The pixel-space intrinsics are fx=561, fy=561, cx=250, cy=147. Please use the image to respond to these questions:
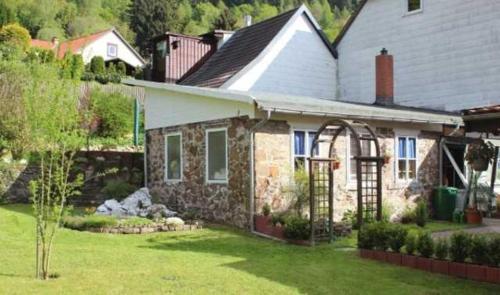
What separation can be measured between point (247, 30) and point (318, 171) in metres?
13.7

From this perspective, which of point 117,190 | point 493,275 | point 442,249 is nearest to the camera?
point 493,275

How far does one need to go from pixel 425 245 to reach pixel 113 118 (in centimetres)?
1862

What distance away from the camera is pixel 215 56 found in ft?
81.5

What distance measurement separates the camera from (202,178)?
14.8m

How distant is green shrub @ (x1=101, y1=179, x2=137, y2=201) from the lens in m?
17.2

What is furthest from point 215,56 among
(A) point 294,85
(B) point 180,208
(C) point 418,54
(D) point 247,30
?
(B) point 180,208

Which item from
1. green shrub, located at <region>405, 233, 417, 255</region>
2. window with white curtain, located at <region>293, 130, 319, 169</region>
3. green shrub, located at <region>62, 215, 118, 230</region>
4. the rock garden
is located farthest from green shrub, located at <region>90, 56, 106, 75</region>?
green shrub, located at <region>405, 233, 417, 255</region>

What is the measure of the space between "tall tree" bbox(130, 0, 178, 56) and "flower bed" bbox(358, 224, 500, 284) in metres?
60.4

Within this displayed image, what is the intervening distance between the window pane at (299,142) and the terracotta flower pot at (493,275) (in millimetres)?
6166

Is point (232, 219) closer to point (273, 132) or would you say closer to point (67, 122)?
point (273, 132)

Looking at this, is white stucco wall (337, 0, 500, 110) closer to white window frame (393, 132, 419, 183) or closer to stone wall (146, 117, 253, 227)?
white window frame (393, 132, 419, 183)

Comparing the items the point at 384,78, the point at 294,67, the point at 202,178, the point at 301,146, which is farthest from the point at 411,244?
the point at 294,67

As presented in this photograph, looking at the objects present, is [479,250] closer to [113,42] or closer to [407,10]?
[407,10]

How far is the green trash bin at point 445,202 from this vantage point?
53.2 ft
